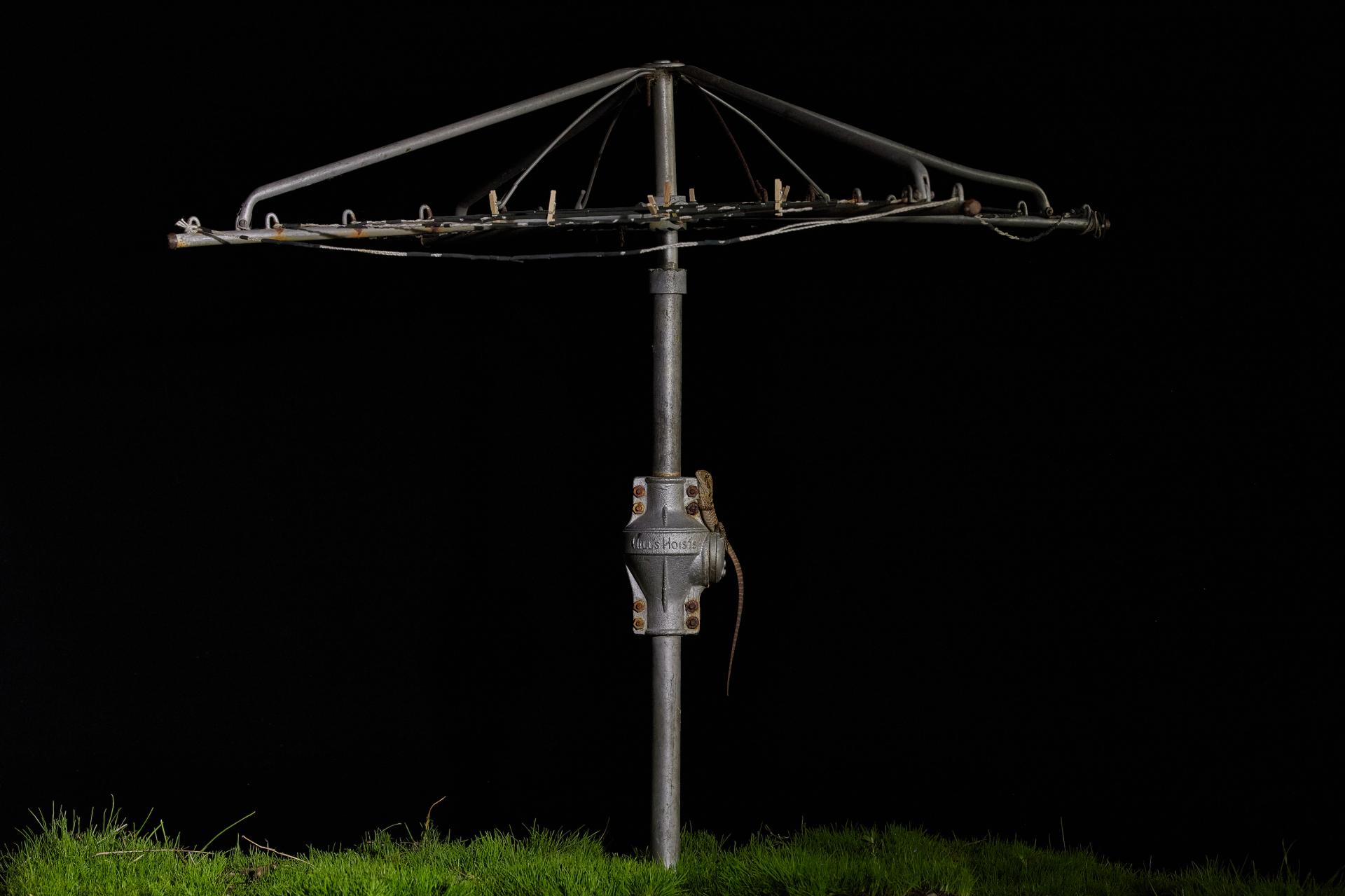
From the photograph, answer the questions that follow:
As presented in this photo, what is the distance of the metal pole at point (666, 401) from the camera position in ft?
9.29

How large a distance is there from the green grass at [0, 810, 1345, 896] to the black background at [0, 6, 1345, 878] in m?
0.18

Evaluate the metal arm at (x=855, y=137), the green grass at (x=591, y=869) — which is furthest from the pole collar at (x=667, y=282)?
the green grass at (x=591, y=869)

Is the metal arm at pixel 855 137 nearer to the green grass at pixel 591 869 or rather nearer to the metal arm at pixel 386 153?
the metal arm at pixel 386 153

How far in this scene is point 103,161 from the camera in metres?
3.36

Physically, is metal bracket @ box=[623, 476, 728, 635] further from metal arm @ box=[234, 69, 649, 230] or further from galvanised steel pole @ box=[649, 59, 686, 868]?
metal arm @ box=[234, 69, 649, 230]

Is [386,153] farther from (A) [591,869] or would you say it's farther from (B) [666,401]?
(A) [591,869]

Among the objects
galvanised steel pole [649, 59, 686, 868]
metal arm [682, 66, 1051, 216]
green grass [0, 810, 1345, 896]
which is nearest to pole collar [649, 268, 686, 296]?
galvanised steel pole [649, 59, 686, 868]

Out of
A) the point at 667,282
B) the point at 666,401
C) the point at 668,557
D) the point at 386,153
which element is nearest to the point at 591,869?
the point at 668,557

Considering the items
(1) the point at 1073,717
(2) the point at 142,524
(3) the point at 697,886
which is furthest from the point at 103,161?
(1) the point at 1073,717

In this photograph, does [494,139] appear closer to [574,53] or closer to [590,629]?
[574,53]

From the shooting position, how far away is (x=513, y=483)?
3.43 metres

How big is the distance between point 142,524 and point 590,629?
935 mm

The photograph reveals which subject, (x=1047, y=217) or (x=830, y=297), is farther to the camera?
(x=830, y=297)

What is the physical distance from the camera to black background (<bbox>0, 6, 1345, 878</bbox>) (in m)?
3.31
